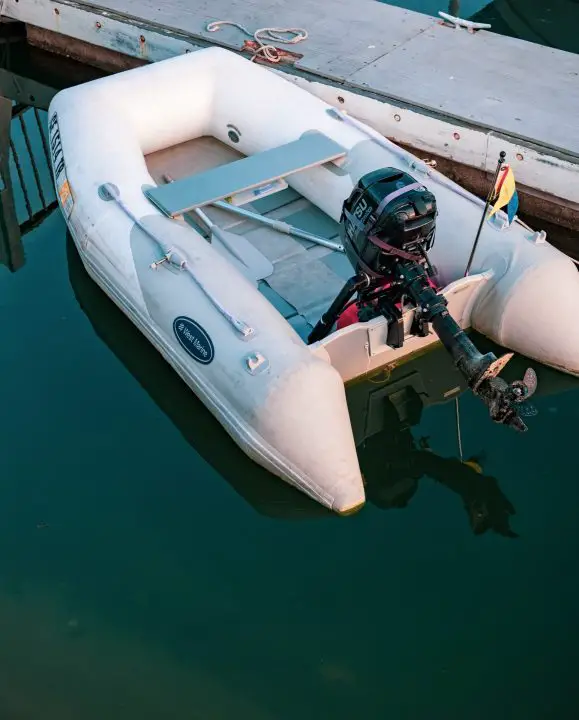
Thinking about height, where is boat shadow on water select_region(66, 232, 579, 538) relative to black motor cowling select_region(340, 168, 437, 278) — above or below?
below

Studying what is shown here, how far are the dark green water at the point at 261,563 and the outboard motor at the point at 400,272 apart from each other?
67cm

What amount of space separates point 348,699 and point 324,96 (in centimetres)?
438

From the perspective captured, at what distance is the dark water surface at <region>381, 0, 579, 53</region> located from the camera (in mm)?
8203

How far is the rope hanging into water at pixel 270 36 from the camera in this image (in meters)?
6.73

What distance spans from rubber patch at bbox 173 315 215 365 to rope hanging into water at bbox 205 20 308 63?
3034 mm

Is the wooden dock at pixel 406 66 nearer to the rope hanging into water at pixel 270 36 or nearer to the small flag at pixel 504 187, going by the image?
the rope hanging into water at pixel 270 36

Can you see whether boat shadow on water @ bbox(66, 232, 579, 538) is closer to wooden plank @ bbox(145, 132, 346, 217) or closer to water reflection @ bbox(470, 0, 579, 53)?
wooden plank @ bbox(145, 132, 346, 217)

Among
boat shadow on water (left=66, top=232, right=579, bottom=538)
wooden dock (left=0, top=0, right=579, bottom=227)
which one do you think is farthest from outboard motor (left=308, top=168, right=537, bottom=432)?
wooden dock (left=0, top=0, right=579, bottom=227)

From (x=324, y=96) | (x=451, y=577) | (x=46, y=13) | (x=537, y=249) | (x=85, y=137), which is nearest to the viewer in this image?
(x=451, y=577)

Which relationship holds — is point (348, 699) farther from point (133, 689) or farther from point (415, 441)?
point (415, 441)

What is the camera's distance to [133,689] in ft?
12.1

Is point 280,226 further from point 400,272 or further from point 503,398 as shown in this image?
point 503,398

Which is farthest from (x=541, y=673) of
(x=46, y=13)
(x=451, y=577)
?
(x=46, y=13)

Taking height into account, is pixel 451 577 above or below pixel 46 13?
below
